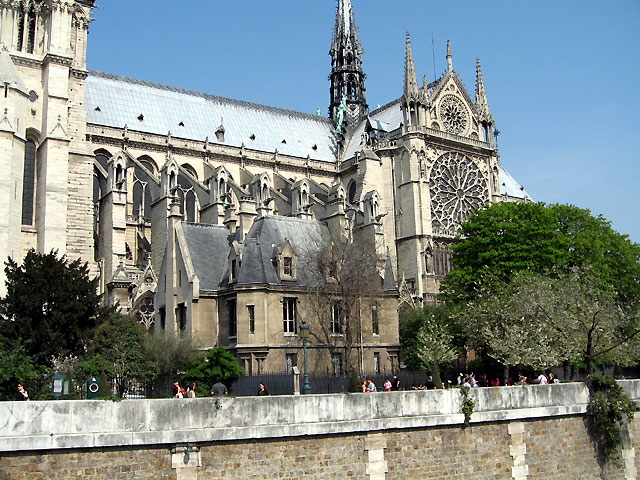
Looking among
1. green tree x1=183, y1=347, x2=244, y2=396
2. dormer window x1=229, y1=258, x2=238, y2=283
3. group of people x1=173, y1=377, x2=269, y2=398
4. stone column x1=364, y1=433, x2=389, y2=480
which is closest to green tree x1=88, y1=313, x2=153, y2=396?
green tree x1=183, y1=347, x2=244, y2=396

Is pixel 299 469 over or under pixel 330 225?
under

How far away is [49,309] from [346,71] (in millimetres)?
52540

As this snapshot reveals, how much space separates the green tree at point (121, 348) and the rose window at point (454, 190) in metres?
34.1

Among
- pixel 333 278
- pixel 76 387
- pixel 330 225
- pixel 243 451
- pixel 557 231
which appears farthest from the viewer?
pixel 557 231

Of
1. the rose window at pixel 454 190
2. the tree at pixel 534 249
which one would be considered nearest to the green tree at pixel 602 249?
the tree at pixel 534 249

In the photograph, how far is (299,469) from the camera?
51.2 feet

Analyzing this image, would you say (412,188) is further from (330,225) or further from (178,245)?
(178,245)

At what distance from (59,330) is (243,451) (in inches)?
457

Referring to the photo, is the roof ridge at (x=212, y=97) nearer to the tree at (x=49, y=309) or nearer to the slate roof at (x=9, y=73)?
the slate roof at (x=9, y=73)

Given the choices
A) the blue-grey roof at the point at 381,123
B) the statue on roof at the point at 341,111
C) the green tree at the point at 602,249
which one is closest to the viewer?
the green tree at the point at 602,249

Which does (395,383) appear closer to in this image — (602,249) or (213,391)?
(213,391)

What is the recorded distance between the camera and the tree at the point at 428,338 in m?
33.8

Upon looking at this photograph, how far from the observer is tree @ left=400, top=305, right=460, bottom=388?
33812 millimetres

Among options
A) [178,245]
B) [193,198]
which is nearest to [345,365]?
[178,245]
